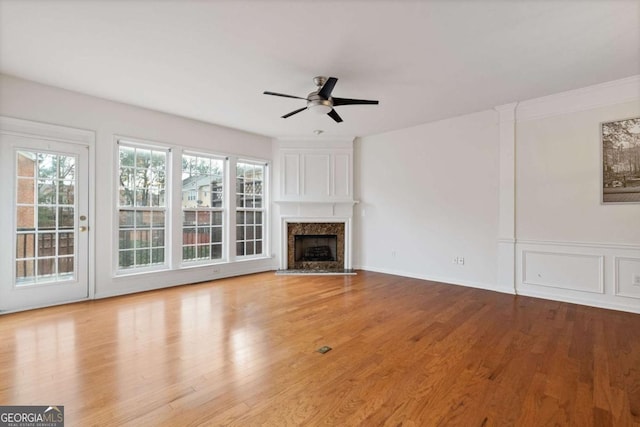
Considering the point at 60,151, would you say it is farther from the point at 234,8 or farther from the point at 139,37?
the point at 234,8

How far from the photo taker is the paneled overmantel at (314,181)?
6074mm

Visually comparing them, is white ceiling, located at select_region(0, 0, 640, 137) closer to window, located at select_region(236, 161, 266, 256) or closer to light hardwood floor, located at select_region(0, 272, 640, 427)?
window, located at select_region(236, 161, 266, 256)

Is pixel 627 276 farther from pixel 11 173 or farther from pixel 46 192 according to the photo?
pixel 11 173

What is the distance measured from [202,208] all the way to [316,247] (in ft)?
8.17

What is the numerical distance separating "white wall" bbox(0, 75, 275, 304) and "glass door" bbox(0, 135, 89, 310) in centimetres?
19

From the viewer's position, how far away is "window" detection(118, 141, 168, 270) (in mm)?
4422

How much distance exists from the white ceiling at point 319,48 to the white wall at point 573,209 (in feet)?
1.18

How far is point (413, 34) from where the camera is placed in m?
2.63

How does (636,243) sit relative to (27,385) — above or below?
above

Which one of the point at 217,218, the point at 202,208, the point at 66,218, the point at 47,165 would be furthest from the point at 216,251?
the point at 47,165

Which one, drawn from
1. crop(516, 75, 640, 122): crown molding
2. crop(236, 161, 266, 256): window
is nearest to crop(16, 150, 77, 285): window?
crop(236, 161, 266, 256): window

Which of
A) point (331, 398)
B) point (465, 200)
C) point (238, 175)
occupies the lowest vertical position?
point (331, 398)

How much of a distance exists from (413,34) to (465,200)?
3051 mm

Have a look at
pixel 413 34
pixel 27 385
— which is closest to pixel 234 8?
pixel 413 34
